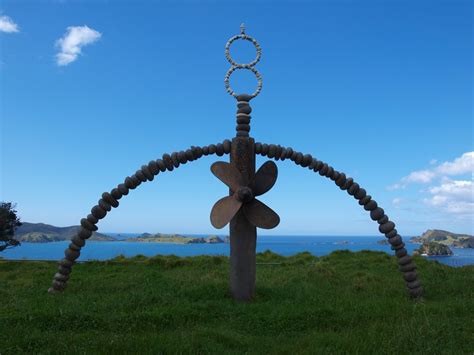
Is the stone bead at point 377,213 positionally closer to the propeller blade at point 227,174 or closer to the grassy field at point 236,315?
the grassy field at point 236,315

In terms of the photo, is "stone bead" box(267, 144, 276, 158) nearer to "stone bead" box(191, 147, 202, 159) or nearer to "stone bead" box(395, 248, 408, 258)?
"stone bead" box(191, 147, 202, 159)

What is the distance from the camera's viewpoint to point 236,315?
25.4 ft

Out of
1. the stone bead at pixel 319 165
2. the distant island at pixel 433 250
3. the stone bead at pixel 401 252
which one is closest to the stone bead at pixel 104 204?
the stone bead at pixel 319 165

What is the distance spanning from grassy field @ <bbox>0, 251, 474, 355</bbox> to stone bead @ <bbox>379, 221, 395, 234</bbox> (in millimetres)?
1416

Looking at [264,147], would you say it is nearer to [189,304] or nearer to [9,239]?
[189,304]

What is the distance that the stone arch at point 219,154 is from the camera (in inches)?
378

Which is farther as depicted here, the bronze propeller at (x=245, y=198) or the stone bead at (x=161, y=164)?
the stone bead at (x=161, y=164)

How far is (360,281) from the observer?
11320mm

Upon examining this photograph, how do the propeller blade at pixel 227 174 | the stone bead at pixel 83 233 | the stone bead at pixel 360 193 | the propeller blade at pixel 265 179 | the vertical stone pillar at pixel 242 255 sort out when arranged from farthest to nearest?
the stone bead at pixel 360 193, the stone bead at pixel 83 233, the propeller blade at pixel 265 179, the vertical stone pillar at pixel 242 255, the propeller blade at pixel 227 174

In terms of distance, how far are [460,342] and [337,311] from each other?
208cm

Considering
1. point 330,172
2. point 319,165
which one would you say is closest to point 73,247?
point 319,165

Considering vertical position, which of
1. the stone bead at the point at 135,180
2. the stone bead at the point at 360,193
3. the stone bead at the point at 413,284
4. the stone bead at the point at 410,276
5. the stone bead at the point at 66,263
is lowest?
the stone bead at the point at 413,284

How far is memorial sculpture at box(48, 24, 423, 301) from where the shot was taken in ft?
29.5

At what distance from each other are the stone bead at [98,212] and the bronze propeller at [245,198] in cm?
267
